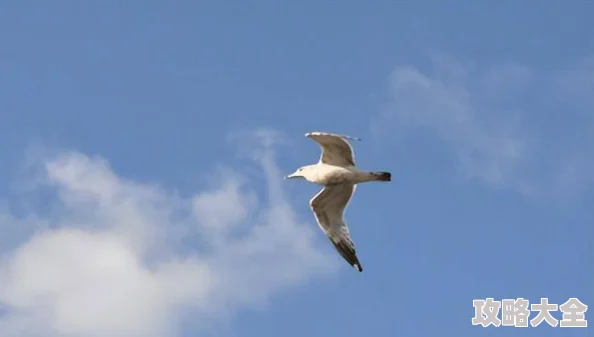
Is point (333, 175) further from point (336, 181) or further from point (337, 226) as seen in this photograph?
point (337, 226)

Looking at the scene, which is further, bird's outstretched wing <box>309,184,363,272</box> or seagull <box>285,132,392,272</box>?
bird's outstretched wing <box>309,184,363,272</box>

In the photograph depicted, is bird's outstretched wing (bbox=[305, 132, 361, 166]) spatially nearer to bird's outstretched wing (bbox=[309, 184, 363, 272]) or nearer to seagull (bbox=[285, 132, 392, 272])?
seagull (bbox=[285, 132, 392, 272])

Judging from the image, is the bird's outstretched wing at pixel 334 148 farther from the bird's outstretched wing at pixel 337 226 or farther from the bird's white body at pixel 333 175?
the bird's outstretched wing at pixel 337 226

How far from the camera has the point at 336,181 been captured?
81375 millimetres

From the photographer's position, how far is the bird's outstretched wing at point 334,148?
80.1m

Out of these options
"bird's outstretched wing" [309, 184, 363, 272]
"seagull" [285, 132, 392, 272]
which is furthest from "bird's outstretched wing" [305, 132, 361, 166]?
"bird's outstretched wing" [309, 184, 363, 272]

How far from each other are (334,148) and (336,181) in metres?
1.16

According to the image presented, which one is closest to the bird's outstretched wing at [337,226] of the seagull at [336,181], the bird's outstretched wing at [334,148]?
the seagull at [336,181]

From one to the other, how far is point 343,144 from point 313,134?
106 cm

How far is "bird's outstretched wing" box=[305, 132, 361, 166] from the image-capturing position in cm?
8012

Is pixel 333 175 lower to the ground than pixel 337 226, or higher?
higher

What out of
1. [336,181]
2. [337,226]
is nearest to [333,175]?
[336,181]

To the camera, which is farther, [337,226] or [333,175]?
[337,226]

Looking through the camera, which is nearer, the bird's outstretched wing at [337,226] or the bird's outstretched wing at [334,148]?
the bird's outstretched wing at [334,148]
